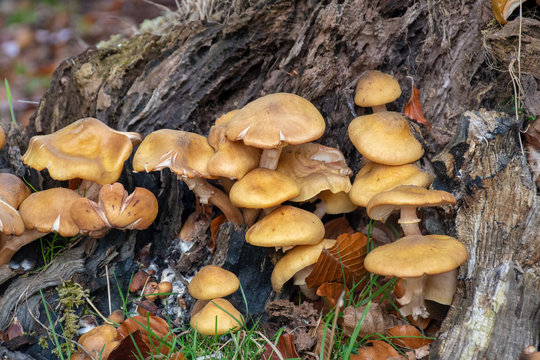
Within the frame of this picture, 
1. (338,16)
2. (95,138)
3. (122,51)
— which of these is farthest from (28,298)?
(338,16)

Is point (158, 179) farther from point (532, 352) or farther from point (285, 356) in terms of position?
point (532, 352)

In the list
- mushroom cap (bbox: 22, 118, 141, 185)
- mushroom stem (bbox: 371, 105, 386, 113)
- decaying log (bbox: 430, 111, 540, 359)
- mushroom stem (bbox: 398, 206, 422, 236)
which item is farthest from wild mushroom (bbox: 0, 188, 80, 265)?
decaying log (bbox: 430, 111, 540, 359)

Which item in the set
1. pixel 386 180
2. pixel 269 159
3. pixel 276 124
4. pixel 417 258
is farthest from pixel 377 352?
pixel 276 124

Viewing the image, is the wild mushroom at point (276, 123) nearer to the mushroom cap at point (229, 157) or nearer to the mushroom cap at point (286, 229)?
the mushroom cap at point (229, 157)

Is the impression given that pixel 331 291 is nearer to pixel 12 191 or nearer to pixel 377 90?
pixel 377 90

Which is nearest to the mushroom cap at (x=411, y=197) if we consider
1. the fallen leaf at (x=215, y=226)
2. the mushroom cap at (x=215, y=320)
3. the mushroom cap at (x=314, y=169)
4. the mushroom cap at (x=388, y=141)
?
the mushroom cap at (x=388, y=141)

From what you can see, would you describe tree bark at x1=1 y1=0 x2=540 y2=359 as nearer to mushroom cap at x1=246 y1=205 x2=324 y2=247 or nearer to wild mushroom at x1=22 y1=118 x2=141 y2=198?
wild mushroom at x1=22 y1=118 x2=141 y2=198
